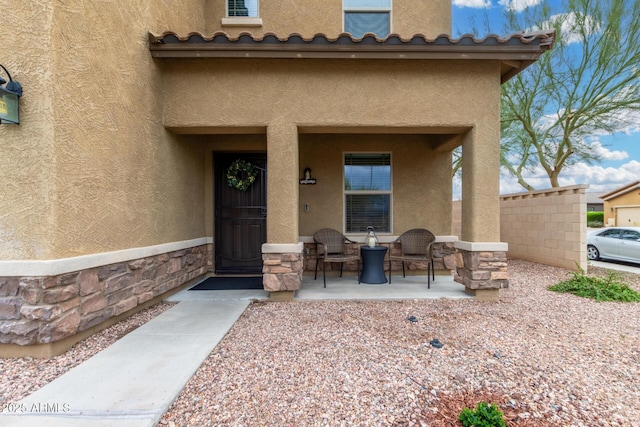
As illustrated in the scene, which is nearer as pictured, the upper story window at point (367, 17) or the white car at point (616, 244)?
the upper story window at point (367, 17)

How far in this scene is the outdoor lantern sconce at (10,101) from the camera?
246cm

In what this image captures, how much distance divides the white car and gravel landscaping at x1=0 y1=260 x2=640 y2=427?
591cm

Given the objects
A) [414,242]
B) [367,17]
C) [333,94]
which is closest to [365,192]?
[414,242]

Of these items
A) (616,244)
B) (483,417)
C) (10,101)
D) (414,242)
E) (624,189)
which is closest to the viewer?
(483,417)

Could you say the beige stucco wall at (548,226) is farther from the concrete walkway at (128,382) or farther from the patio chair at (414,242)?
the concrete walkway at (128,382)

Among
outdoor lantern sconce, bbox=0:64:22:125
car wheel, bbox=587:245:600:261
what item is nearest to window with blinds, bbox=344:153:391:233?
outdoor lantern sconce, bbox=0:64:22:125

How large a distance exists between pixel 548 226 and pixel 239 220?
7304mm

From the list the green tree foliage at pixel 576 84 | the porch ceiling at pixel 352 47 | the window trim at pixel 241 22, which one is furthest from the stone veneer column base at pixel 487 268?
the green tree foliage at pixel 576 84

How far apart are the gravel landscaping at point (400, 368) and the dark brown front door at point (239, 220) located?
1925 millimetres

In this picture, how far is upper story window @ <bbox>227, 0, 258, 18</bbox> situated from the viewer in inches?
227

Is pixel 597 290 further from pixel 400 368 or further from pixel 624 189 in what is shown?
pixel 624 189

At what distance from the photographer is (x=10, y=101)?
2.53 metres

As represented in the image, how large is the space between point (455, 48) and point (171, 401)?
15.9ft

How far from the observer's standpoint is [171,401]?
197 centimetres
